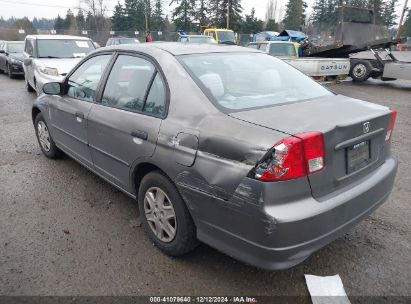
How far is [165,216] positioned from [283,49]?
11189 millimetres

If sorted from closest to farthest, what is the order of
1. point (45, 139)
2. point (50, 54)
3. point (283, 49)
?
point (45, 139), point (50, 54), point (283, 49)

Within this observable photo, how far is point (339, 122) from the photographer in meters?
2.28

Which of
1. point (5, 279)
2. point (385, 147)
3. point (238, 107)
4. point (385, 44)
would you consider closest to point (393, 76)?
point (385, 44)

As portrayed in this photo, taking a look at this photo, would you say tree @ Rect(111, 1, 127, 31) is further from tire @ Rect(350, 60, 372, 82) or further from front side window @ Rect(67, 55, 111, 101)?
front side window @ Rect(67, 55, 111, 101)

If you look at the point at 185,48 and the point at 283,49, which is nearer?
the point at 185,48

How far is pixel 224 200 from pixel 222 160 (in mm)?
253

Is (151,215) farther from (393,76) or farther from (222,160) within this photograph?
(393,76)

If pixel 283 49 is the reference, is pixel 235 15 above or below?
above

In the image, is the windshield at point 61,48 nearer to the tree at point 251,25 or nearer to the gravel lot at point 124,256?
the gravel lot at point 124,256

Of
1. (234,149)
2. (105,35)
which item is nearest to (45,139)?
(234,149)

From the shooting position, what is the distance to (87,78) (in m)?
Answer: 3.88

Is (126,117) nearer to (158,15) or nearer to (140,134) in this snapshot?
(140,134)

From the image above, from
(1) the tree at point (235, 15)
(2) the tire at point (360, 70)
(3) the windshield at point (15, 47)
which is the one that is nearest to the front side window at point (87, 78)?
(2) the tire at point (360, 70)

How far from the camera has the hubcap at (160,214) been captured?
2770 mm
